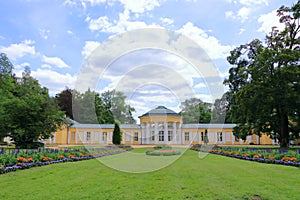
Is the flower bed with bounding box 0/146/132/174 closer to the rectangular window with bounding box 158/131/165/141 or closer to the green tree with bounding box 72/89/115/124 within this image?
the green tree with bounding box 72/89/115/124

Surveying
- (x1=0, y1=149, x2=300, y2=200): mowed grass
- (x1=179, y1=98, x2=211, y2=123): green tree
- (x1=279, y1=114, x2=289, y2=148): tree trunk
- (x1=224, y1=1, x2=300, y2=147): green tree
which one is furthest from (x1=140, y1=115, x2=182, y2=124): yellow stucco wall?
(x1=0, y1=149, x2=300, y2=200): mowed grass

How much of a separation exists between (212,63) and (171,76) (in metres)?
1.99

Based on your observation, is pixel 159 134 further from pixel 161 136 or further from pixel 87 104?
pixel 87 104

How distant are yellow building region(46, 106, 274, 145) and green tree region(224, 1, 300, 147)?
14.9 meters

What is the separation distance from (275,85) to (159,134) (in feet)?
70.3

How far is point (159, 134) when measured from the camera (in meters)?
36.8

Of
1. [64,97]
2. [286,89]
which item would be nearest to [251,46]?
[286,89]

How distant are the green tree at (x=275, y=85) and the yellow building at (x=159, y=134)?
14853 millimetres

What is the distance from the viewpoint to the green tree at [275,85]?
683 inches

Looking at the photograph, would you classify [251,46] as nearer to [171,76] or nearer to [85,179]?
[171,76]

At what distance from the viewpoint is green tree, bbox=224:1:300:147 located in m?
17.3

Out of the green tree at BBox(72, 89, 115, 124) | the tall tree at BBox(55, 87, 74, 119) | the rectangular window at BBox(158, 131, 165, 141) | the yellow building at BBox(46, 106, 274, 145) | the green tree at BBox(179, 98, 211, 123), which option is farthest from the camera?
the tall tree at BBox(55, 87, 74, 119)

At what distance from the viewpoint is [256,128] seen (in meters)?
21.3

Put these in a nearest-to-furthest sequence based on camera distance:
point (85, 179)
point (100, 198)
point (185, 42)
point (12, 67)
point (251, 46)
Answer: point (100, 198)
point (85, 179)
point (185, 42)
point (251, 46)
point (12, 67)
